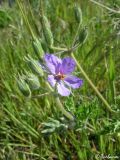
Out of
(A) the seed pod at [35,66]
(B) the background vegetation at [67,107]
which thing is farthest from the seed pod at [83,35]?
(A) the seed pod at [35,66]

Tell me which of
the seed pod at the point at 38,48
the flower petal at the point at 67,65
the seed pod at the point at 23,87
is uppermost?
the seed pod at the point at 38,48

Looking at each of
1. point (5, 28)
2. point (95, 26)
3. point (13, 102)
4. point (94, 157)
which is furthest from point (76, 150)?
point (5, 28)

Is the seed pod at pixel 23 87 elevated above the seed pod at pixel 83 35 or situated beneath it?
situated beneath

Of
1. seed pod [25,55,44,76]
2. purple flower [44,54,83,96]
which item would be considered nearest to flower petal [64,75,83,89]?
purple flower [44,54,83,96]

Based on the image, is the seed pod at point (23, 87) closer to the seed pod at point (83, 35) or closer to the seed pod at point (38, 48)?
the seed pod at point (38, 48)

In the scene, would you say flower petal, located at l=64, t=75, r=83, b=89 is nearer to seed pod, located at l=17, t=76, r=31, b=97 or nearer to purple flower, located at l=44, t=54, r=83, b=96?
purple flower, located at l=44, t=54, r=83, b=96

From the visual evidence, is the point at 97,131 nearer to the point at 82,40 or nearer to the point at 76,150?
the point at 76,150

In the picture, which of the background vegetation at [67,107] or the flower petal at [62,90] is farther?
the background vegetation at [67,107]
